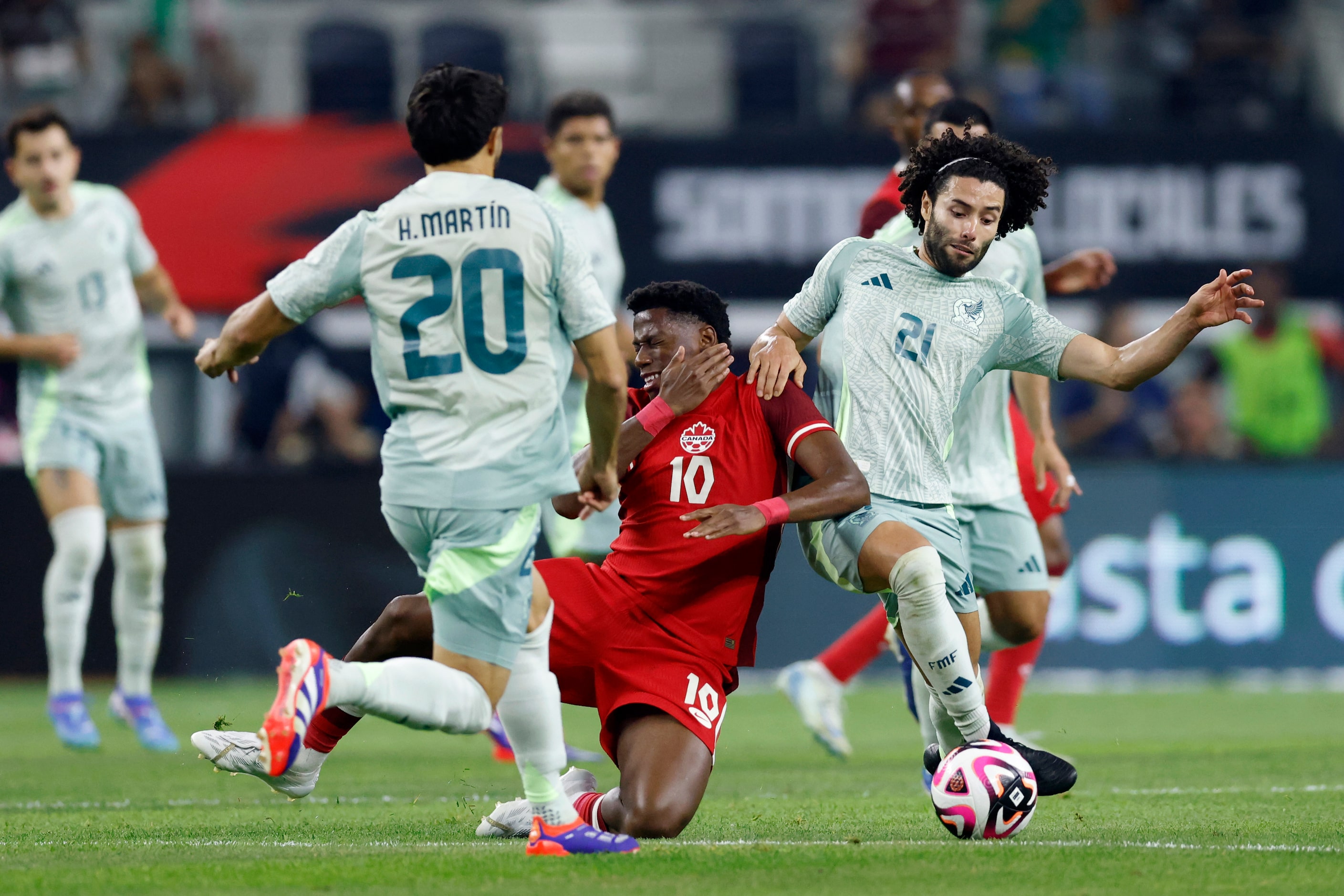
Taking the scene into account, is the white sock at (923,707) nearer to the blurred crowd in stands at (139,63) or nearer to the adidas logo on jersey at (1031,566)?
the adidas logo on jersey at (1031,566)

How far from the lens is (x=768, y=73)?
49.8ft

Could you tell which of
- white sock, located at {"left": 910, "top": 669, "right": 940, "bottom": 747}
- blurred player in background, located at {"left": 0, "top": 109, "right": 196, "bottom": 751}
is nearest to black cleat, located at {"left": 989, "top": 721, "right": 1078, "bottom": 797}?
white sock, located at {"left": 910, "top": 669, "right": 940, "bottom": 747}

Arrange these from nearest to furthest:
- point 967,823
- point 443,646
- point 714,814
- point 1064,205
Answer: point 443,646, point 967,823, point 714,814, point 1064,205

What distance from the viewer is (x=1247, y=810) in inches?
223

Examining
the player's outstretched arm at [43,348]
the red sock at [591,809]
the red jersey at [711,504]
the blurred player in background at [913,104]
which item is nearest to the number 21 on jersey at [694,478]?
the red jersey at [711,504]

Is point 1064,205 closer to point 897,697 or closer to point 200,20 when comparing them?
point 897,697

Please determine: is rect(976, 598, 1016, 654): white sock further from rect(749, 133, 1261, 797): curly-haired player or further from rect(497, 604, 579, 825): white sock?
rect(497, 604, 579, 825): white sock

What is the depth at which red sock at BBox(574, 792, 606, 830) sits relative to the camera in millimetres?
5020

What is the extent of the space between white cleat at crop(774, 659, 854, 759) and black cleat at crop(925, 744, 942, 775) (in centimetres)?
225

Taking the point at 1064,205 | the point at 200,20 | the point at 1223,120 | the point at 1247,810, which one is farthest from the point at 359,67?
the point at 1247,810

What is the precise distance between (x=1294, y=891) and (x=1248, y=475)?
8.25 m

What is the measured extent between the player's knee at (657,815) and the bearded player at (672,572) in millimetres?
116

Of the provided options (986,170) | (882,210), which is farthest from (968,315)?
(882,210)

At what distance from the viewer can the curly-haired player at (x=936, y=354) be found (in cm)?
507
